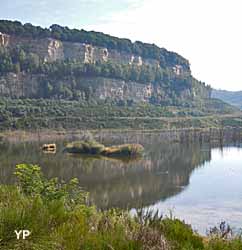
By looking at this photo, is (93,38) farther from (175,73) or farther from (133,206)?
(133,206)

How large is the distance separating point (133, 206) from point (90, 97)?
56270 millimetres

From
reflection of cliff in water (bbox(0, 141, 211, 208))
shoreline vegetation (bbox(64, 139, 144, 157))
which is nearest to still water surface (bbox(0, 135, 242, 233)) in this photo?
reflection of cliff in water (bbox(0, 141, 211, 208))

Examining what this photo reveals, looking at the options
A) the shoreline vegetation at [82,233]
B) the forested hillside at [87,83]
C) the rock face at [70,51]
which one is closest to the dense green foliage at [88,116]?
the forested hillside at [87,83]

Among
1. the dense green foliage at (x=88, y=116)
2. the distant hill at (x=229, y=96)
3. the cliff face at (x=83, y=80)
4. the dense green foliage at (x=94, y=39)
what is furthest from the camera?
the distant hill at (x=229, y=96)

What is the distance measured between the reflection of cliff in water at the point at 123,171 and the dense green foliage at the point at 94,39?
49051 millimetres

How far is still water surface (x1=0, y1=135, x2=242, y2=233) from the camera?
54.0 ft

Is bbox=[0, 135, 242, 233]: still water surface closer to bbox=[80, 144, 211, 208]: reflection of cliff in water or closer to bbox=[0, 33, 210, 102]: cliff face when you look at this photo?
bbox=[80, 144, 211, 208]: reflection of cliff in water

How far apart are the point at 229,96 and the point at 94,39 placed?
2973 inches

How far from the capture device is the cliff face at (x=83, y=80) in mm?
71031

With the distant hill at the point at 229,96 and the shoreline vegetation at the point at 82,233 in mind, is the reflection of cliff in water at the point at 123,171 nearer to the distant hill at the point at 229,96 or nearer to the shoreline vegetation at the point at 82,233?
the shoreline vegetation at the point at 82,233

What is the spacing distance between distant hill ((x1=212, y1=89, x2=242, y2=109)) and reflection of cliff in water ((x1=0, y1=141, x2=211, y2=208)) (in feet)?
359

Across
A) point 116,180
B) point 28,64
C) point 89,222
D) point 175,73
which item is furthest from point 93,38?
point 89,222

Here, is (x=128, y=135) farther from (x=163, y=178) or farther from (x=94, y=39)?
(x=94, y=39)

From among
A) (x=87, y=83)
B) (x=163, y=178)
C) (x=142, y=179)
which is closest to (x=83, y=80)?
(x=87, y=83)
